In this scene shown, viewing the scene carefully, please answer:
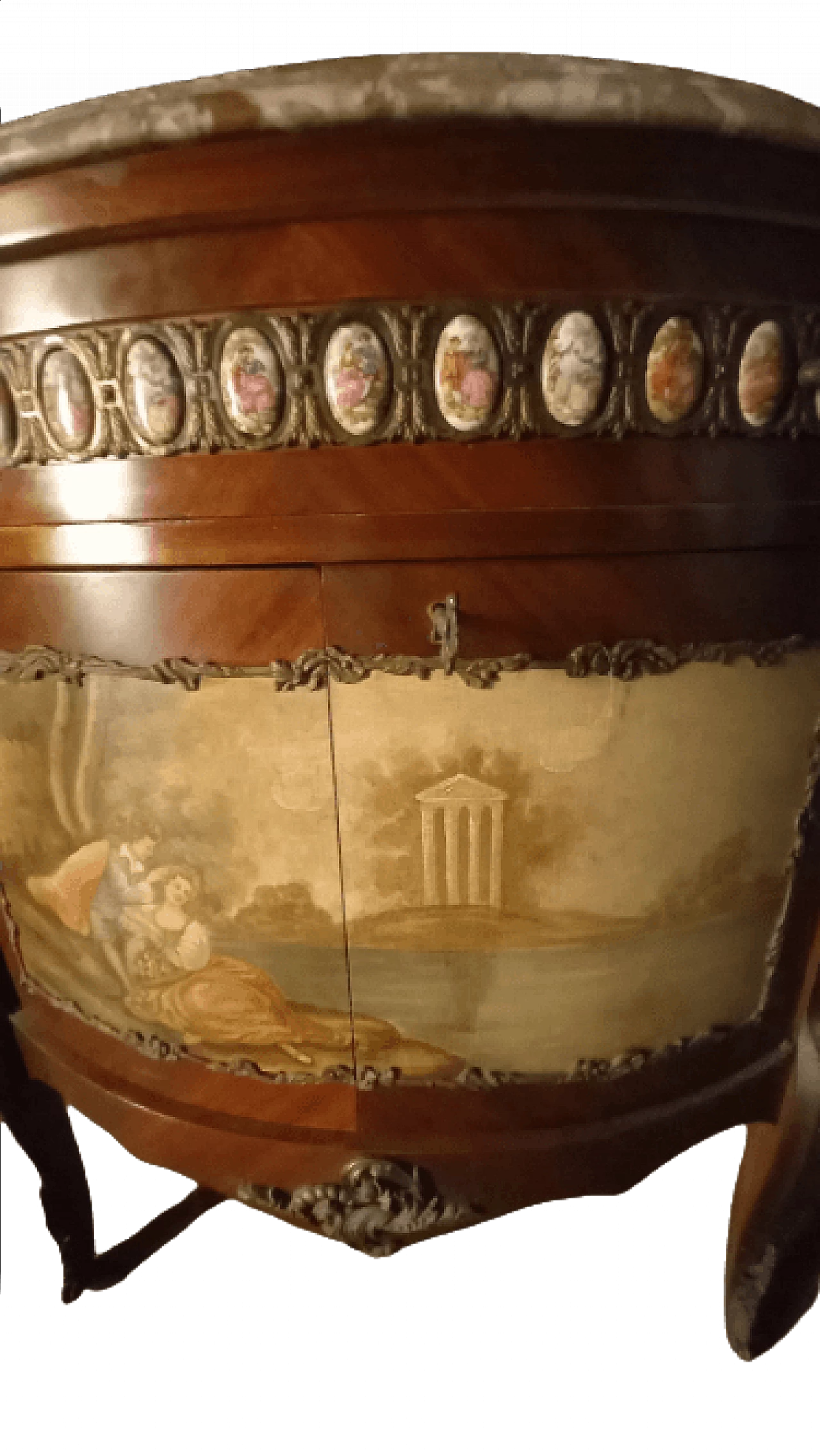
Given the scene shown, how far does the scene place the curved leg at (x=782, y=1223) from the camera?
951 millimetres

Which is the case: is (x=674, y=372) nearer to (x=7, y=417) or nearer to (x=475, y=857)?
(x=475, y=857)

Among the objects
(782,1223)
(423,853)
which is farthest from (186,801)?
(782,1223)

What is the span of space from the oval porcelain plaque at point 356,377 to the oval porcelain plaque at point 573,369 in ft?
0.43

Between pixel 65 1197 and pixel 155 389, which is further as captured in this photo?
pixel 65 1197

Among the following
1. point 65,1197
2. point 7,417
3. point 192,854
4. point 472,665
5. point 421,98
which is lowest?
point 65,1197

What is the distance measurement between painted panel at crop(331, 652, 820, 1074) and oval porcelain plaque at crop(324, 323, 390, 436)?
0.69ft

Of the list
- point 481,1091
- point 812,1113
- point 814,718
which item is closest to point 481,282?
point 814,718

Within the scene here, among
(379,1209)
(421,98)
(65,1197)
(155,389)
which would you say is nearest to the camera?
(421,98)

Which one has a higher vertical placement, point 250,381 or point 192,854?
point 250,381

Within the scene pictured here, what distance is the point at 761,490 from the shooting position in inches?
32.0

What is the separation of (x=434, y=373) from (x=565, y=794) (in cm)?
36

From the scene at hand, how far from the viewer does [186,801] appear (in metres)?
0.85

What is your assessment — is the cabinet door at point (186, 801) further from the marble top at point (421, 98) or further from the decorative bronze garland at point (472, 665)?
the marble top at point (421, 98)

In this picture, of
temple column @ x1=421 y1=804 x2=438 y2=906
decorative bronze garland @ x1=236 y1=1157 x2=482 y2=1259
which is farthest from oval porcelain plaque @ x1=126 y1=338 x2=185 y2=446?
decorative bronze garland @ x1=236 y1=1157 x2=482 y2=1259
